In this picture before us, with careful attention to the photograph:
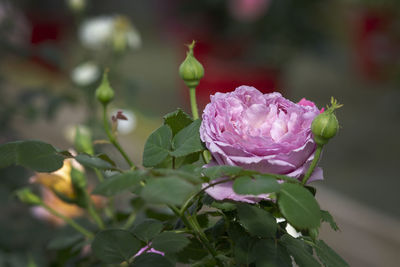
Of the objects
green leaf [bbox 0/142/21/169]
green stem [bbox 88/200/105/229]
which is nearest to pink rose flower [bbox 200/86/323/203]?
green leaf [bbox 0/142/21/169]

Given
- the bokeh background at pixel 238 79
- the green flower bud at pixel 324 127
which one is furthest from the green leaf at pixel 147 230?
the bokeh background at pixel 238 79

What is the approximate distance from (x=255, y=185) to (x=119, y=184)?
72 mm

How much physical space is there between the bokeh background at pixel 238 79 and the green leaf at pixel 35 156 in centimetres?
34

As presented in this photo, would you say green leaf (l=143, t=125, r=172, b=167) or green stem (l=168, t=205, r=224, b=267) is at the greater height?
green leaf (l=143, t=125, r=172, b=167)

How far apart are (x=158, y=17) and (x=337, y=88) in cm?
236

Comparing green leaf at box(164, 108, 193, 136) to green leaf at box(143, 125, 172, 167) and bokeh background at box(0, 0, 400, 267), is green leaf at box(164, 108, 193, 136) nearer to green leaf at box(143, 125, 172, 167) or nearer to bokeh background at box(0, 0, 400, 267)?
green leaf at box(143, 125, 172, 167)

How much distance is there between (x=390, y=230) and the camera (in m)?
1.74

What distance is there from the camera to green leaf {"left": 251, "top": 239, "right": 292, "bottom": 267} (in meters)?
0.33

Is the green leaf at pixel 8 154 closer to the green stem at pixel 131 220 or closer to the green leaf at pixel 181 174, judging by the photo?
the green leaf at pixel 181 174

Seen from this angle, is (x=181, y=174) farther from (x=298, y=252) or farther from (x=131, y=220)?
(x=131, y=220)

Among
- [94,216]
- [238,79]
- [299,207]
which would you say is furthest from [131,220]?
[238,79]

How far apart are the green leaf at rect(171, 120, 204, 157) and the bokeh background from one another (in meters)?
0.36

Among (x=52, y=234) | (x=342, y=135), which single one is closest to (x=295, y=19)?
(x=342, y=135)

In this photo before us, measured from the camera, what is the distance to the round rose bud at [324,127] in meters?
0.32
